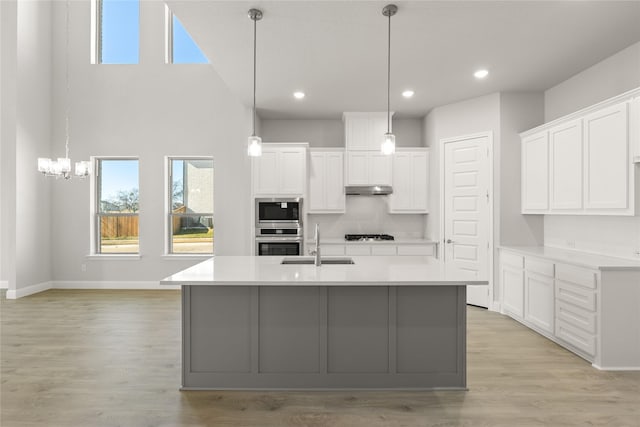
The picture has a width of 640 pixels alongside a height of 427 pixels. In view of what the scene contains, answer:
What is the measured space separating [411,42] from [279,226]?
124 inches

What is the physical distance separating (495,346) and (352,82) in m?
3.38

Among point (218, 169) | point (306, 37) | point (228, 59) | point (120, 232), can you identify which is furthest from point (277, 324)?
point (120, 232)

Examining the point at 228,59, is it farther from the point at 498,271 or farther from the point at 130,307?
the point at 498,271

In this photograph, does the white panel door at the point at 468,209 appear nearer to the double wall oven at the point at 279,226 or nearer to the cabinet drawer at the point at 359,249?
the cabinet drawer at the point at 359,249

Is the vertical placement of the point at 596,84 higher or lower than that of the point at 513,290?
higher

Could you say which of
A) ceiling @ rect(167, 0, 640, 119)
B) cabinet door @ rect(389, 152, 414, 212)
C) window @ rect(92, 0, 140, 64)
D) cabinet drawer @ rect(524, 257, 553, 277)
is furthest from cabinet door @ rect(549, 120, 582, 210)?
window @ rect(92, 0, 140, 64)

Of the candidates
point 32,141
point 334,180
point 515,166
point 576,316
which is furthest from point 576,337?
point 32,141

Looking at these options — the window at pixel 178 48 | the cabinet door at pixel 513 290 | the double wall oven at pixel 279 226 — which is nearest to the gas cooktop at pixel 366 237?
the double wall oven at pixel 279 226

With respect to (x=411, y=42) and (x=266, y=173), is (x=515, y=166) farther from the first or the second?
(x=266, y=173)

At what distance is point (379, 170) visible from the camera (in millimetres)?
5832

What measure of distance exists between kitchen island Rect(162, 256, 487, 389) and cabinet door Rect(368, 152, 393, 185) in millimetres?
3205

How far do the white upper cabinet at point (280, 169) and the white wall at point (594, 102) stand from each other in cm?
343

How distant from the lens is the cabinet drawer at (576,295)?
3141mm

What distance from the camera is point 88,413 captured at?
2455 mm
